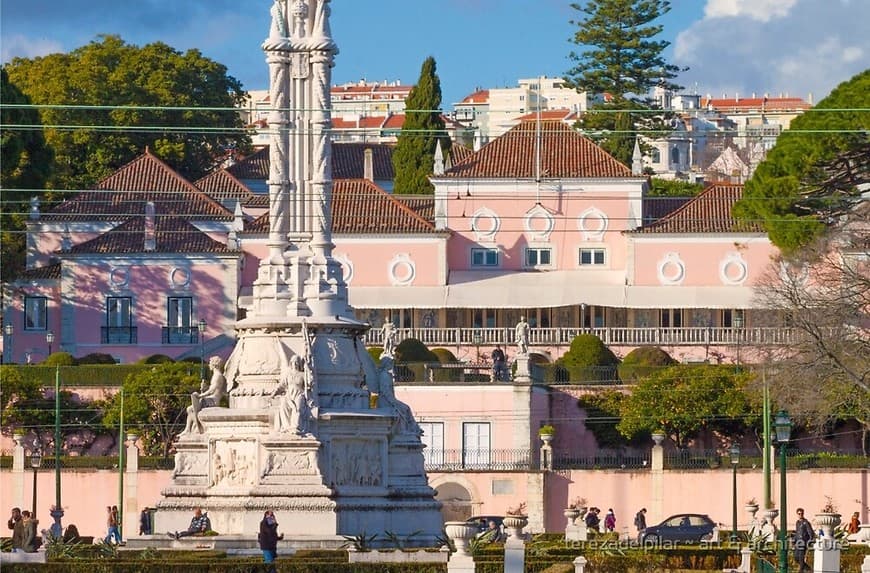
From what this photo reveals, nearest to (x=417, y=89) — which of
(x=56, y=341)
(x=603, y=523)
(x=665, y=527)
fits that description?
(x=56, y=341)

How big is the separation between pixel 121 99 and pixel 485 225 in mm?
17248

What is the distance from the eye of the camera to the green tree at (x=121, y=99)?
10769 centimetres

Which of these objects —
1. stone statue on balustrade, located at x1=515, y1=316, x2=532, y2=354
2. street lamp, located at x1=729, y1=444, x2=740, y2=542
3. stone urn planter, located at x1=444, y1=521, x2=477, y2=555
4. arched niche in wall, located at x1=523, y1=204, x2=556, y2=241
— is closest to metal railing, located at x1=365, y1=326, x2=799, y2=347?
stone statue on balustrade, located at x1=515, y1=316, x2=532, y2=354

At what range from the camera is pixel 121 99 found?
108m

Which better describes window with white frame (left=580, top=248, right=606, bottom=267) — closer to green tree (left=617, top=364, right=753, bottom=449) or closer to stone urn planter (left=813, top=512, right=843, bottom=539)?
green tree (left=617, top=364, right=753, bottom=449)

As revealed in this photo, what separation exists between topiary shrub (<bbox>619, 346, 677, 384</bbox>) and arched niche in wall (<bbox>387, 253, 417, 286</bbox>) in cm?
1000

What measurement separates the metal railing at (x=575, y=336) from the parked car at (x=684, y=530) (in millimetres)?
23022

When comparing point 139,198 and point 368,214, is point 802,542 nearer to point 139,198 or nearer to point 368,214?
point 368,214

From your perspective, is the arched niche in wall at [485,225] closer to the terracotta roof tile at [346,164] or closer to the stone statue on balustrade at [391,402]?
the terracotta roof tile at [346,164]

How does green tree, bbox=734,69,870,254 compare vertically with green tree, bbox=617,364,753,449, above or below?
above

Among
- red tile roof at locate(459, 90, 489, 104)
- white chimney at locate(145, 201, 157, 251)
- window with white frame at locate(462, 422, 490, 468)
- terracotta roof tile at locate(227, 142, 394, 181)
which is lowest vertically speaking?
window with white frame at locate(462, 422, 490, 468)

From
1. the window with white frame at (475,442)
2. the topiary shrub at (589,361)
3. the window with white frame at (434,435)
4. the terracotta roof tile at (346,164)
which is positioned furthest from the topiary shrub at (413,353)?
the terracotta roof tile at (346,164)

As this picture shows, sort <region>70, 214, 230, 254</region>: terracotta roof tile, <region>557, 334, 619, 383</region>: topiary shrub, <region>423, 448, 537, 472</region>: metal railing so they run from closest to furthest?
<region>423, 448, 537, 472</region>: metal railing < <region>557, 334, 619, 383</region>: topiary shrub < <region>70, 214, 230, 254</region>: terracotta roof tile

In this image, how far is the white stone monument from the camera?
52688 millimetres
